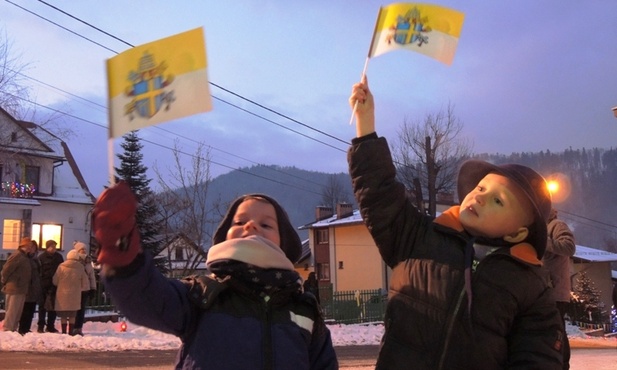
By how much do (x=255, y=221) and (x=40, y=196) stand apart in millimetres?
36909

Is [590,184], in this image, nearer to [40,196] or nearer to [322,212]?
[322,212]

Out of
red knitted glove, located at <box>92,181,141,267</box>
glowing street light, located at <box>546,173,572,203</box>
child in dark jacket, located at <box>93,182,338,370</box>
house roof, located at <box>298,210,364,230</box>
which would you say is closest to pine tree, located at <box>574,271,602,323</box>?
house roof, located at <box>298,210,364,230</box>

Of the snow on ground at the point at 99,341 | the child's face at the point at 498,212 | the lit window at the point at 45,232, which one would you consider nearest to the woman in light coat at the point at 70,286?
the snow on ground at the point at 99,341

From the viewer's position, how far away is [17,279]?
11969 millimetres

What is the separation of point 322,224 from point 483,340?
44.1 meters

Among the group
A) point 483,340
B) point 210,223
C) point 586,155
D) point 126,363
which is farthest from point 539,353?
point 586,155

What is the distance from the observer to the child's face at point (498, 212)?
2.69 meters

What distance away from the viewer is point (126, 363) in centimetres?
962

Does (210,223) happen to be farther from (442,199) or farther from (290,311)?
(290,311)

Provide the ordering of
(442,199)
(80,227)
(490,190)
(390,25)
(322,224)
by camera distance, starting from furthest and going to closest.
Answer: (322,224) → (442,199) → (80,227) → (390,25) → (490,190)

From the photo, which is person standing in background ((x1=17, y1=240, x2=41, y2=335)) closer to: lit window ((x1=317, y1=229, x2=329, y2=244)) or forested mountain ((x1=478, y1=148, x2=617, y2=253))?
lit window ((x1=317, y1=229, x2=329, y2=244))

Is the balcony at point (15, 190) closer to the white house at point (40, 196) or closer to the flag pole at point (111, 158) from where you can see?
the white house at point (40, 196)

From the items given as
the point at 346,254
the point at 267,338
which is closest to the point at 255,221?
the point at 267,338

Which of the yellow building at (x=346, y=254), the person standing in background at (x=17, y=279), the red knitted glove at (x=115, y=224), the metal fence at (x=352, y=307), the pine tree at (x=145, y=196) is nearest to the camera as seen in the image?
the red knitted glove at (x=115, y=224)
